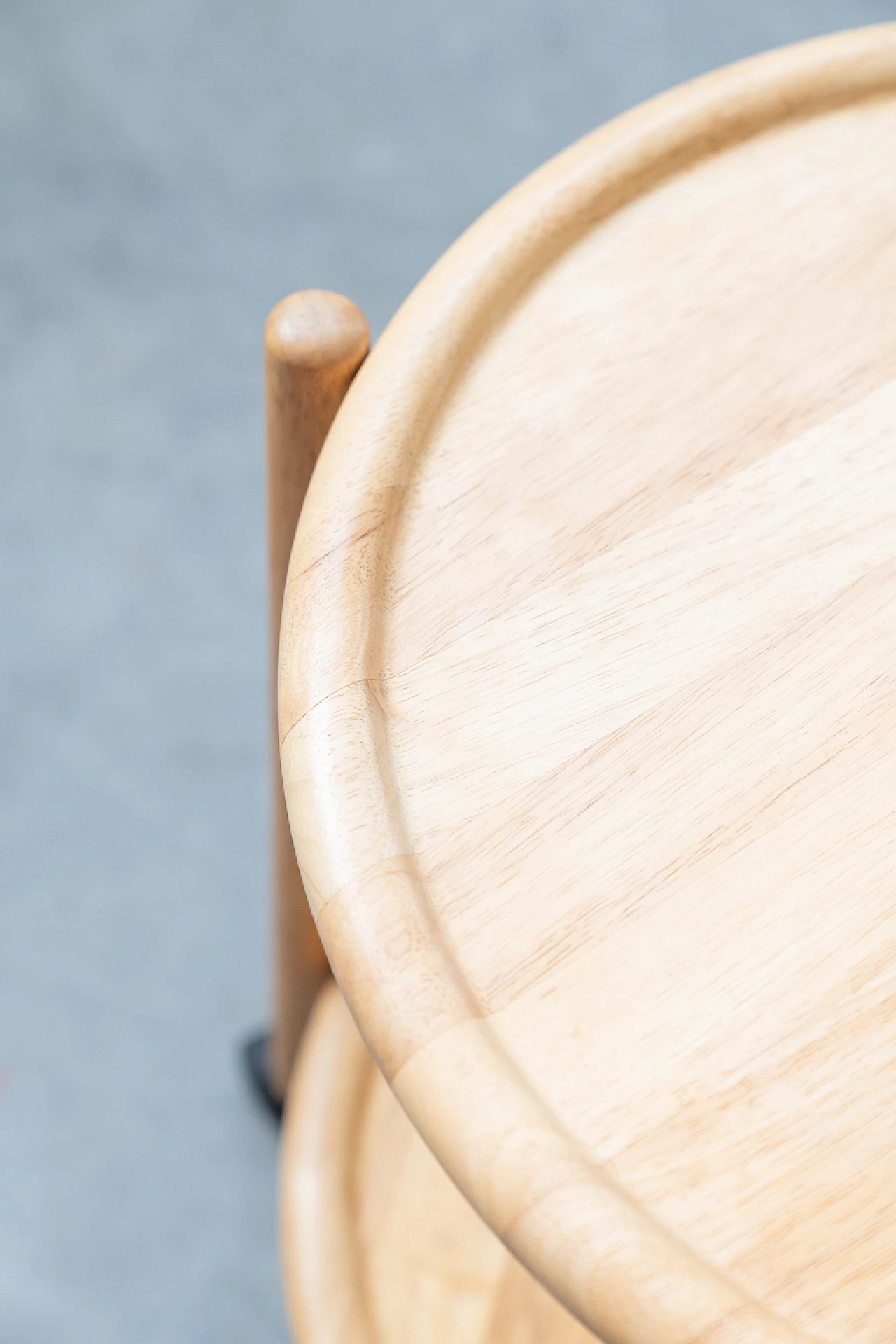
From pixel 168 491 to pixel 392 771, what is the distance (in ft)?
2.19

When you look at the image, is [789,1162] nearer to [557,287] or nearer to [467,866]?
[467,866]

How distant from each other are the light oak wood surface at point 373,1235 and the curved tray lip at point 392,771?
0.30 m

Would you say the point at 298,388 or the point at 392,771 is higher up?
the point at 298,388

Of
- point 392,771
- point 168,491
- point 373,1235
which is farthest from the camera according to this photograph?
point 168,491

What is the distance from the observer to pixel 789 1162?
270 mm

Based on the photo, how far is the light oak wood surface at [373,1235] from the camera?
1.90 ft

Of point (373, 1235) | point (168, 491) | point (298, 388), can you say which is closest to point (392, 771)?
point (298, 388)

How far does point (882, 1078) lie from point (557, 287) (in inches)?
8.6

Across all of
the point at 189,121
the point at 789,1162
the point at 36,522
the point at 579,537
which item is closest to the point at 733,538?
the point at 579,537

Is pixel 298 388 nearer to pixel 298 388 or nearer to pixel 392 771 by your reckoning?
pixel 298 388

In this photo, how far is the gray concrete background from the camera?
0.75 m

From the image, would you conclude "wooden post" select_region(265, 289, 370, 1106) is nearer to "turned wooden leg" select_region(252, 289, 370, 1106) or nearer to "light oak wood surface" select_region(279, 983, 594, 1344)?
"turned wooden leg" select_region(252, 289, 370, 1106)

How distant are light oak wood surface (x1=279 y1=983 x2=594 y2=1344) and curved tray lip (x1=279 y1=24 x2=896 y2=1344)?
30 cm

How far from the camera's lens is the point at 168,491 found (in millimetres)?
930
